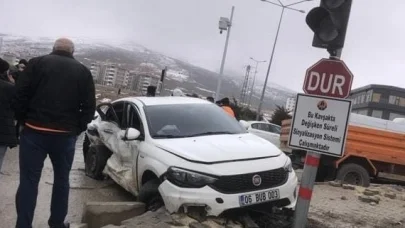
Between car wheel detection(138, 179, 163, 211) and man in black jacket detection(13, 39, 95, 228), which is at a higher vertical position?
man in black jacket detection(13, 39, 95, 228)

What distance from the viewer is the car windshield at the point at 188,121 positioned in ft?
22.5

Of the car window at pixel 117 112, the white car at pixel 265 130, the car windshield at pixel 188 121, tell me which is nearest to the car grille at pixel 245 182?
the car windshield at pixel 188 121

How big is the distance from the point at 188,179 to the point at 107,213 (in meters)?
0.99

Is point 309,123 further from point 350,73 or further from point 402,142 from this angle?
point 402,142

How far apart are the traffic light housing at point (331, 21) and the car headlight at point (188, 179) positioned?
1875 mm

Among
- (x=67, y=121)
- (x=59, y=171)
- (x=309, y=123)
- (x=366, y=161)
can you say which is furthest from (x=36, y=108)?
(x=366, y=161)

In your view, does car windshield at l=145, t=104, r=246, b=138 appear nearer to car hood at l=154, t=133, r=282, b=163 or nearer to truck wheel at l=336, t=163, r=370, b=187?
car hood at l=154, t=133, r=282, b=163

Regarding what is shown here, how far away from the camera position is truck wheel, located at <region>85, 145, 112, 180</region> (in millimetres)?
8742

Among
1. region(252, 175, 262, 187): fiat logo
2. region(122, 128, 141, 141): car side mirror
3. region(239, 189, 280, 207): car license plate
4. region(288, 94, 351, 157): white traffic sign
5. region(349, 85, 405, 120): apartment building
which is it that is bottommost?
region(239, 189, 280, 207): car license plate

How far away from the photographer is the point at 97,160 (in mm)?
8805

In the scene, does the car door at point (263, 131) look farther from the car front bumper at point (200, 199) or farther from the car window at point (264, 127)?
the car front bumper at point (200, 199)

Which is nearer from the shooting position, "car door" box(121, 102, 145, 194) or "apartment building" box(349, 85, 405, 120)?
"car door" box(121, 102, 145, 194)

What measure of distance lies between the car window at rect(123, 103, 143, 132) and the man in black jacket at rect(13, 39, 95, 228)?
220cm

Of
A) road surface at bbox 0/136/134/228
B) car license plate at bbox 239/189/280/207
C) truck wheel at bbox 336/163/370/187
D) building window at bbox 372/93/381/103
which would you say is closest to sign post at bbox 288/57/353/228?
car license plate at bbox 239/189/280/207
